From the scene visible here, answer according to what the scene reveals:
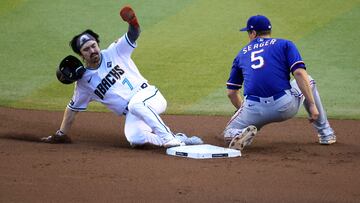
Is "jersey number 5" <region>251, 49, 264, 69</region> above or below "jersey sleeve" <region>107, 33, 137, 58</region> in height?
below

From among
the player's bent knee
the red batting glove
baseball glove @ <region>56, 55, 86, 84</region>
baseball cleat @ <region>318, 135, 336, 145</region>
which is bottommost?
baseball cleat @ <region>318, 135, 336, 145</region>

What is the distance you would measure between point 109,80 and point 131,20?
0.67 m

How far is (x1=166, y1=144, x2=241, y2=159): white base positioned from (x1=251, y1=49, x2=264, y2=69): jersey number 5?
918mm

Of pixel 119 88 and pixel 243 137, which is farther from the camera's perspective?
pixel 119 88

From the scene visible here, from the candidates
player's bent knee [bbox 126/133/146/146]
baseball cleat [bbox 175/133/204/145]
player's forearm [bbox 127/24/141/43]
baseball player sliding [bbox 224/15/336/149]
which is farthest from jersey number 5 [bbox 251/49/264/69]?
player's bent knee [bbox 126/133/146/146]

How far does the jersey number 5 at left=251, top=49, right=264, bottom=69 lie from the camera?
8.09 meters

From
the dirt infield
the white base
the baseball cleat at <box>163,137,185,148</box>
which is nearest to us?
the dirt infield

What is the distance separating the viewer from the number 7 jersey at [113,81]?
27.2 ft

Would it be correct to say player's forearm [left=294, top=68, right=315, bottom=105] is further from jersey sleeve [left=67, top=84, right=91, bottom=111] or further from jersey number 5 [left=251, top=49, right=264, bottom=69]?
jersey sleeve [left=67, top=84, right=91, bottom=111]

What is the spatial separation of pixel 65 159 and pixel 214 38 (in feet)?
21.6

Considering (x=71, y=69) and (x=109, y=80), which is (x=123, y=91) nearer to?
(x=109, y=80)

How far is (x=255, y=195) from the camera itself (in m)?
6.07

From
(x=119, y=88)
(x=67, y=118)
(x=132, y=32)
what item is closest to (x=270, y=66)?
(x=132, y=32)

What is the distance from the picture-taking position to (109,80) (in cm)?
829
